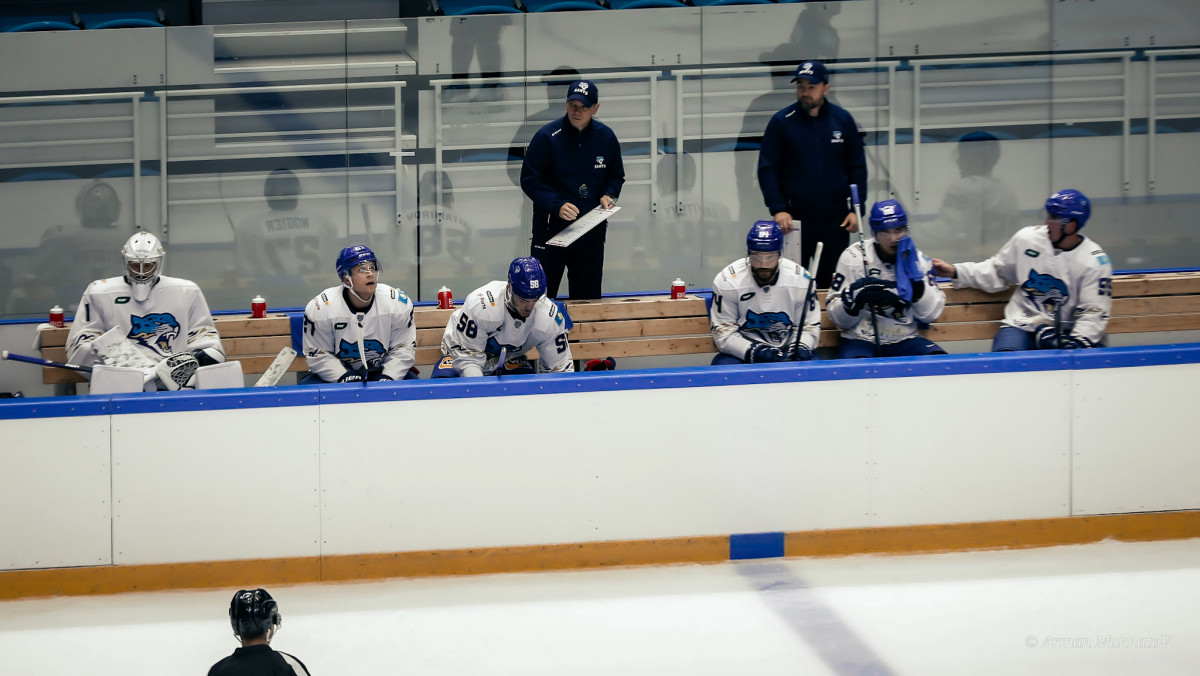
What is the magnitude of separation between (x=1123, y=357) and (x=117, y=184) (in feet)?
16.6

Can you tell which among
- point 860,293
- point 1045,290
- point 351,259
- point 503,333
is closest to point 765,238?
point 860,293

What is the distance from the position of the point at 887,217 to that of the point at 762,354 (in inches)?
31.5

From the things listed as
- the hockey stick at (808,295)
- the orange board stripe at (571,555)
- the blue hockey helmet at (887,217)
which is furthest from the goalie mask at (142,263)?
the blue hockey helmet at (887,217)

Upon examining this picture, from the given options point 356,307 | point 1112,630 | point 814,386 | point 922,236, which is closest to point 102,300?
point 356,307

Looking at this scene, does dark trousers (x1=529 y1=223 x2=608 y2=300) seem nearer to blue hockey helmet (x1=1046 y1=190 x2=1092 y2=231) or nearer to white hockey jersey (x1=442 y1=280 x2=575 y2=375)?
white hockey jersey (x1=442 y1=280 x2=575 y2=375)

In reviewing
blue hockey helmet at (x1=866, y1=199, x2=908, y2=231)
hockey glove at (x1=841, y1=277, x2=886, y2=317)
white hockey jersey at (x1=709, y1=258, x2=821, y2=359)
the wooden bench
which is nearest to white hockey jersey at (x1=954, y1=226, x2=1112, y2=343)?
blue hockey helmet at (x1=866, y1=199, x2=908, y2=231)

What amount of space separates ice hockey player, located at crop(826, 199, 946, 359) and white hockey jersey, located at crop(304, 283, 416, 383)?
5.84 feet

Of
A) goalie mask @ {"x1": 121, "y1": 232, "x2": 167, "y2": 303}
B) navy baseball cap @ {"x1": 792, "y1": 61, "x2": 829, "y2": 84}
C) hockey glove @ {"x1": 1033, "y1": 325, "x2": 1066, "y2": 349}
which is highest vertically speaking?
navy baseball cap @ {"x1": 792, "y1": 61, "x2": 829, "y2": 84}

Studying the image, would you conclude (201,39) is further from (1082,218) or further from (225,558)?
(1082,218)

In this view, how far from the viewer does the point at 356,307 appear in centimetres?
414

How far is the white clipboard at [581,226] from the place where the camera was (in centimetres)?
455

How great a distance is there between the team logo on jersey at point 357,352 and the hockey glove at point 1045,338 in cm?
269

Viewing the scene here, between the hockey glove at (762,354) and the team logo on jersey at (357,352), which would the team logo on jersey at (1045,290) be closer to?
the hockey glove at (762,354)

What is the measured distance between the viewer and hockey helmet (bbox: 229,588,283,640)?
1905mm
